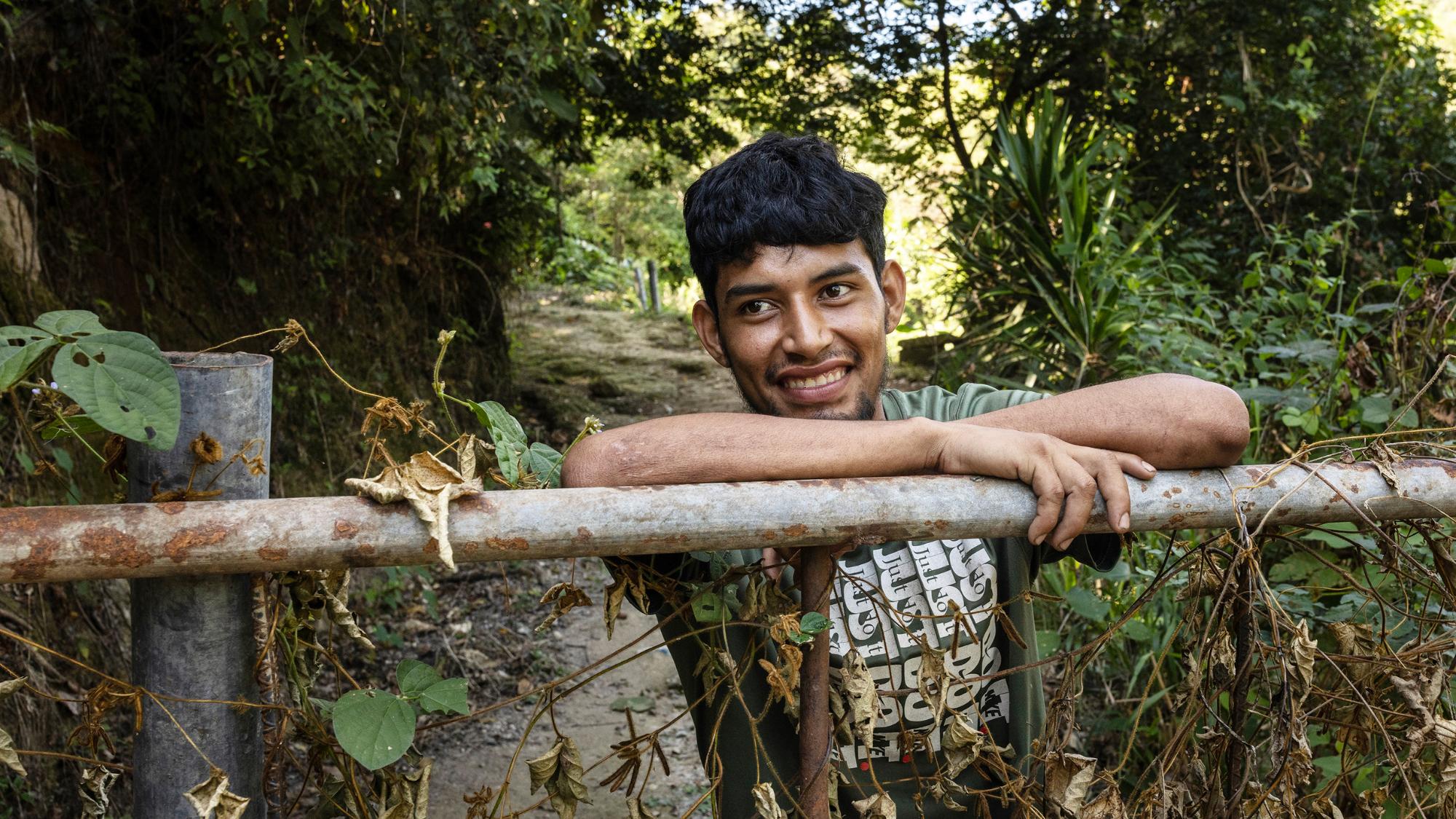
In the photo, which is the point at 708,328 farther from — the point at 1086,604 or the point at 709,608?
the point at 1086,604

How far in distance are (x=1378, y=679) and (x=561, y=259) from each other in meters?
10.7

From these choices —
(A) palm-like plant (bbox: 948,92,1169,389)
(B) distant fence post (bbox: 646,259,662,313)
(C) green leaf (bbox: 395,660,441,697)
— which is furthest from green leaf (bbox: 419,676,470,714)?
(B) distant fence post (bbox: 646,259,662,313)

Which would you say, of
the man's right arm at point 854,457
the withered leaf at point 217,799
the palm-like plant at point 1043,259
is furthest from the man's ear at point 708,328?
the palm-like plant at point 1043,259

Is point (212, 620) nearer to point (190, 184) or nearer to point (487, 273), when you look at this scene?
point (190, 184)

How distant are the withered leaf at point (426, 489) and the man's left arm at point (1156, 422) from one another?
2.17ft

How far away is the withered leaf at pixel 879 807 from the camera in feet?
3.59

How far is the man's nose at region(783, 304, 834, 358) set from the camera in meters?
1.54

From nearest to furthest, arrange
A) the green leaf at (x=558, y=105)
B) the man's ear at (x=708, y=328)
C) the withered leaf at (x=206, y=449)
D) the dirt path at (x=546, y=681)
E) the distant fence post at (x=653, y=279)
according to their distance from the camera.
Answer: the withered leaf at (x=206, y=449)
the man's ear at (x=708, y=328)
the dirt path at (x=546, y=681)
the green leaf at (x=558, y=105)
the distant fence post at (x=653, y=279)

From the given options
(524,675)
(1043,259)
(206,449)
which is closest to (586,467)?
(206,449)

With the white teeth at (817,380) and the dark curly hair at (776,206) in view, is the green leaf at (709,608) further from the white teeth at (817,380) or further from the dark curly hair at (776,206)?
the dark curly hair at (776,206)

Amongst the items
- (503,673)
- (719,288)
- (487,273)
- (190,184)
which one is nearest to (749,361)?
(719,288)

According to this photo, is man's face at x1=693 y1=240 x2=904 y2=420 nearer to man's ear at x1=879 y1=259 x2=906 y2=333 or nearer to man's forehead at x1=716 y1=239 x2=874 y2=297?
man's forehead at x1=716 y1=239 x2=874 y2=297

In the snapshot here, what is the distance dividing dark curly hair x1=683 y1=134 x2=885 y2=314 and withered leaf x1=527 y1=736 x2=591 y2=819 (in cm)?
82

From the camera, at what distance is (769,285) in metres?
1.57
